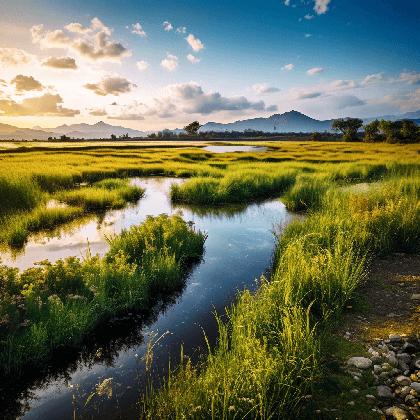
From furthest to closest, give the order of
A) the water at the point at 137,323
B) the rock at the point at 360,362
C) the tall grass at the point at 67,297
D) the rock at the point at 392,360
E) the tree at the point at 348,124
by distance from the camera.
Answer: the tree at the point at 348,124 < the tall grass at the point at 67,297 < the water at the point at 137,323 < the rock at the point at 360,362 < the rock at the point at 392,360

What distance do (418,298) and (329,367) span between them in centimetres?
309

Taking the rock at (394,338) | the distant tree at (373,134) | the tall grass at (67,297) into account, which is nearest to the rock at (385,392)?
the rock at (394,338)

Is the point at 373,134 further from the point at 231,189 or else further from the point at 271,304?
the point at 271,304

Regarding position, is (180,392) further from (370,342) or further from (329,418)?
(370,342)

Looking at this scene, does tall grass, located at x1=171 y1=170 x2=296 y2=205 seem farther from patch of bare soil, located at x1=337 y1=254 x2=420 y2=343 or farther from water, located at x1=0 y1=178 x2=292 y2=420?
patch of bare soil, located at x1=337 y1=254 x2=420 y2=343

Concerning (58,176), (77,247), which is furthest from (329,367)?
(58,176)

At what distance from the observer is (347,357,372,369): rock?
3805mm

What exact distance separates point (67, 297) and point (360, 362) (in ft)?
19.2

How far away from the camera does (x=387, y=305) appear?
5.50 meters

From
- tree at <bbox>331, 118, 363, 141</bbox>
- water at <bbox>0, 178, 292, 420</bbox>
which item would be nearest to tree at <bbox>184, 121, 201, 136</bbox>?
tree at <bbox>331, 118, 363, 141</bbox>

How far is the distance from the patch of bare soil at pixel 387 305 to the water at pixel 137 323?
8.76 feet

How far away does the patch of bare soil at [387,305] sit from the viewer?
4672 mm

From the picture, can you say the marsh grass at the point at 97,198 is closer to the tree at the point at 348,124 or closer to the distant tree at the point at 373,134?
the distant tree at the point at 373,134

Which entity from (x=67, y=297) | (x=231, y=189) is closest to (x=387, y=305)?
(x=67, y=297)
